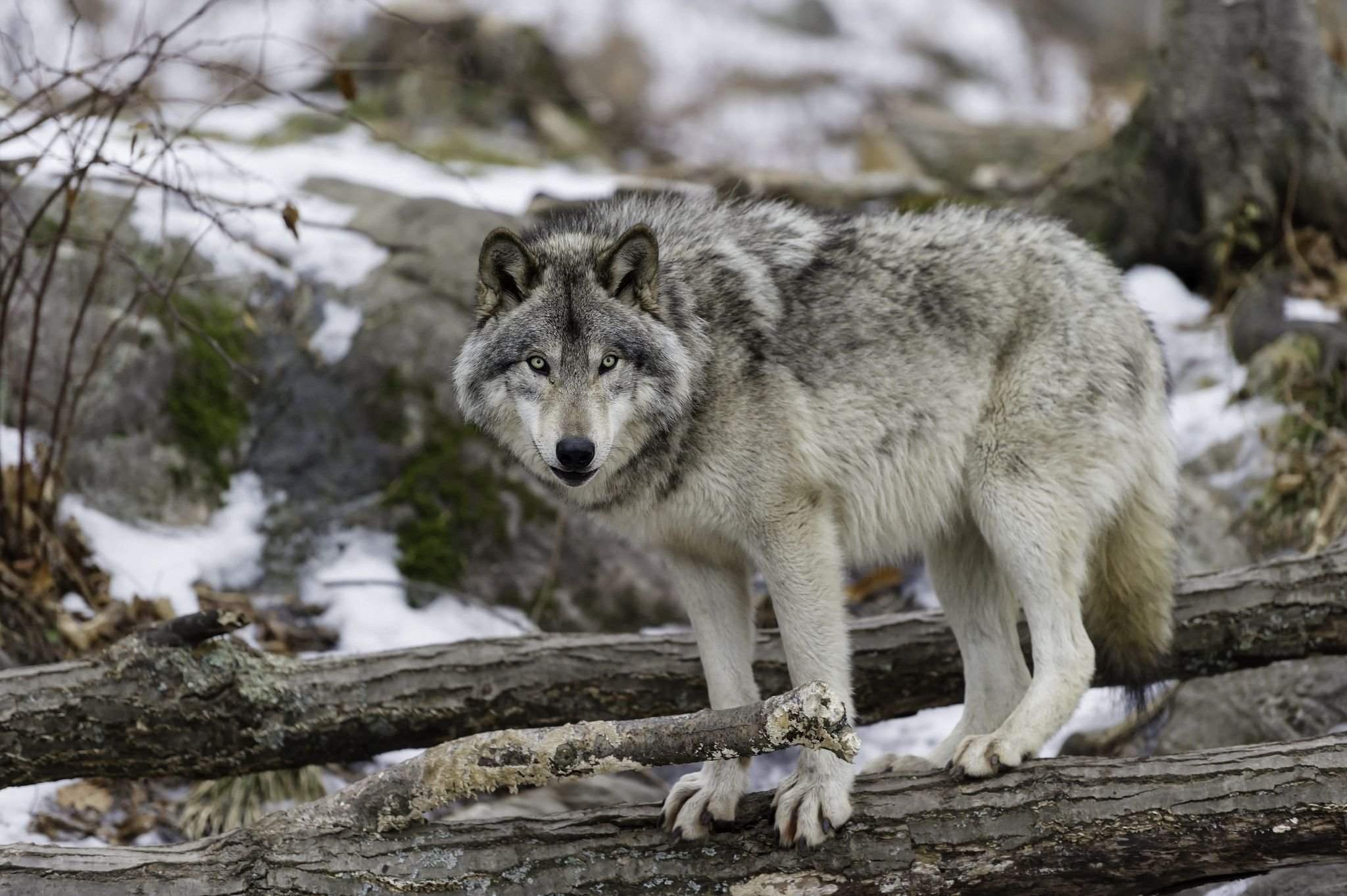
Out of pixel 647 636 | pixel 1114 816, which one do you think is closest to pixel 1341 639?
pixel 1114 816

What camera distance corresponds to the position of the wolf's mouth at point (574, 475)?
3771mm

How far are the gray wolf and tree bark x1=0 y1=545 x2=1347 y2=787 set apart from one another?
47cm

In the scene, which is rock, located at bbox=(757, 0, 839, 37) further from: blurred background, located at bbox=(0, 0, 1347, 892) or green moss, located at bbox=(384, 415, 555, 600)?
green moss, located at bbox=(384, 415, 555, 600)

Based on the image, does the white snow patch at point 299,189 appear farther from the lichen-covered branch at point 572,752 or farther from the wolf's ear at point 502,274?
the lichen-covered branch at point 572,752

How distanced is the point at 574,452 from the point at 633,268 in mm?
747

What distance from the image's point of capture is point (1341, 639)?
4.88 m

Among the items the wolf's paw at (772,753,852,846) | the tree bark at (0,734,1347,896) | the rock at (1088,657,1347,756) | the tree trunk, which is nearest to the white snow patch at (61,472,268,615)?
the tree bark at (0,734,1347,896)

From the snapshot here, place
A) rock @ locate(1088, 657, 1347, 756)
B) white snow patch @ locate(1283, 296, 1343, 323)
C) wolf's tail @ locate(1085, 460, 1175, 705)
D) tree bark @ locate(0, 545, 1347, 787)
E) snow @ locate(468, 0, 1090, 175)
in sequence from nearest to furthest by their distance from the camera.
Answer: tree bark @ locate(0, 545, 1347, 787) → wolf's tail @ locate(1085, 460, 1175, 705) → rock @ locate(1088, 657, 1347, 756) → white snow patch @ locate(1283, 296, 1343, 323) → snow @ locate(468, 0, 1090, 175)

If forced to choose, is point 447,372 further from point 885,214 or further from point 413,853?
point 413,853

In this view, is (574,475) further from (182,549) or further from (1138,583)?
(182,549)

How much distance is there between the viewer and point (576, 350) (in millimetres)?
3951

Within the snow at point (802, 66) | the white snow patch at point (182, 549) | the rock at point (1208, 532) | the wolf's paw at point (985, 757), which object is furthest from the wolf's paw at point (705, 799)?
the snow at point (802, 66)

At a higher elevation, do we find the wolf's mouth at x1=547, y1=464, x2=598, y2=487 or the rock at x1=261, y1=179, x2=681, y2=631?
the rock at x1=261, y1=179, x2=681, y2=631

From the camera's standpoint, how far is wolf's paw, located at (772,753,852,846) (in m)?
3.74
